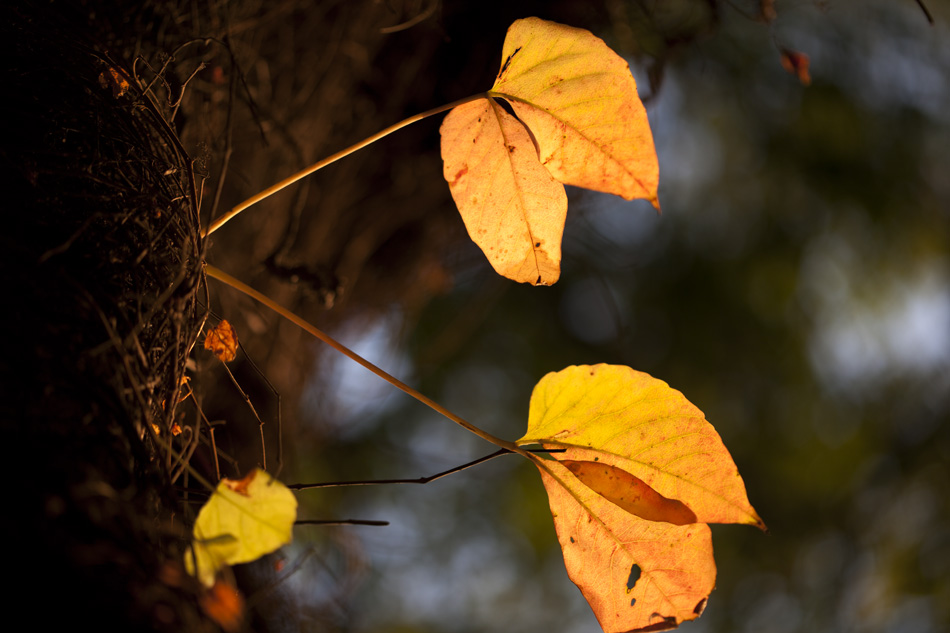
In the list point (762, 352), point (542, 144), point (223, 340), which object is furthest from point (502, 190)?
point (762, 352)

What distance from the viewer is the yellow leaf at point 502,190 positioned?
0.25m

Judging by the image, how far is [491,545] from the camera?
49.7 inches

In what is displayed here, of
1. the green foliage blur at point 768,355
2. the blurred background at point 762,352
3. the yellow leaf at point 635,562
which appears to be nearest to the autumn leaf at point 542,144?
the yellow leaf at point 635,562

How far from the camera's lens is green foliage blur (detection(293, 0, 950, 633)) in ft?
3.57

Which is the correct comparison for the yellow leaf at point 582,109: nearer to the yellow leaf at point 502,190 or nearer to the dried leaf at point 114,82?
the yellow leaf at point 502,190

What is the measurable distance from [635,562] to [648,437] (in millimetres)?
47

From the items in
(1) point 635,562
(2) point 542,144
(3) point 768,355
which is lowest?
(3) point 768,355

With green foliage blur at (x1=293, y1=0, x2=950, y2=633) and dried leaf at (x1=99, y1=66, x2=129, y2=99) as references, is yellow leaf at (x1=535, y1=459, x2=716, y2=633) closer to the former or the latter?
dried leaf at (x1=99, y1=66, x2=129, y2=99)

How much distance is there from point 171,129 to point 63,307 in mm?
86

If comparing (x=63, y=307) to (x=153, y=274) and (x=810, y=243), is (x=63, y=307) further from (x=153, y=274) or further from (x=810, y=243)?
(x=810, y=243)

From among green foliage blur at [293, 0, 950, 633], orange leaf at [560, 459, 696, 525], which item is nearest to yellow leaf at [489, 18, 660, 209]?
orange leaf at [560, 459, 696, 525]

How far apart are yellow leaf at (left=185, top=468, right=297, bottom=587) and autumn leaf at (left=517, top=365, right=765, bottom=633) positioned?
0.35 feet

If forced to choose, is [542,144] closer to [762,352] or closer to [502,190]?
[502,190]

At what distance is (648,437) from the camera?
22cm
